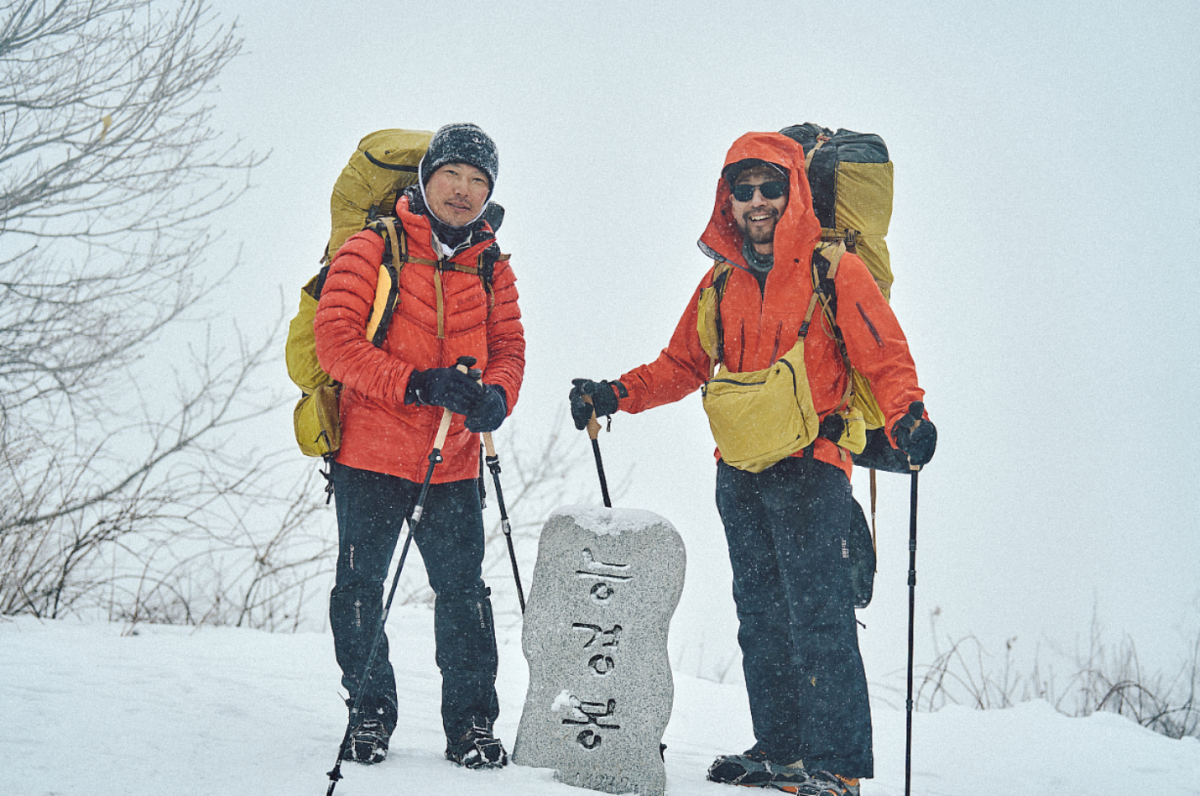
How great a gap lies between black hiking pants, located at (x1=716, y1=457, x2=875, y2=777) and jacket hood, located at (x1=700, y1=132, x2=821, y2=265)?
2.64 ft

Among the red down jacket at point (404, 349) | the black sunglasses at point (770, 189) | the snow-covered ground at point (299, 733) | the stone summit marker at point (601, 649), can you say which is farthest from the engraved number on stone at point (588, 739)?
the black sunglasses at point (770, 189)

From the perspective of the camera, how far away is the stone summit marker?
2.79 metres

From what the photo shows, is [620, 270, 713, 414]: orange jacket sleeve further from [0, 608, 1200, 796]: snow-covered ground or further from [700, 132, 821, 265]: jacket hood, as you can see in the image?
[0, 608, 1200, 796]: snow-covered ground

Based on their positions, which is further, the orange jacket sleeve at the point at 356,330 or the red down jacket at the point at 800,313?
the red down jacket at the point at 800,313

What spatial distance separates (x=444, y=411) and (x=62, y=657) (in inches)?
90.2

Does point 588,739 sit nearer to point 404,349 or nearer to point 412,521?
point 412,521

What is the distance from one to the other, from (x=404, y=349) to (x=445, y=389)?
32cm

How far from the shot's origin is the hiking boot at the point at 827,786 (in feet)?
9.32

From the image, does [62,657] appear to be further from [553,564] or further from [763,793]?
[763,793]

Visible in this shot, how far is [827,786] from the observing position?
2855 mm

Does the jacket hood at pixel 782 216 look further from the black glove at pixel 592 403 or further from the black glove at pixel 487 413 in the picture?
the black glove at pixel 487 413

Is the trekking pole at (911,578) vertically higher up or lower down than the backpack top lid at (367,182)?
lower down

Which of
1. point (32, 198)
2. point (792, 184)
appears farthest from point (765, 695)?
point (32, 198)

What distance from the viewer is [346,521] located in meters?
2.92
